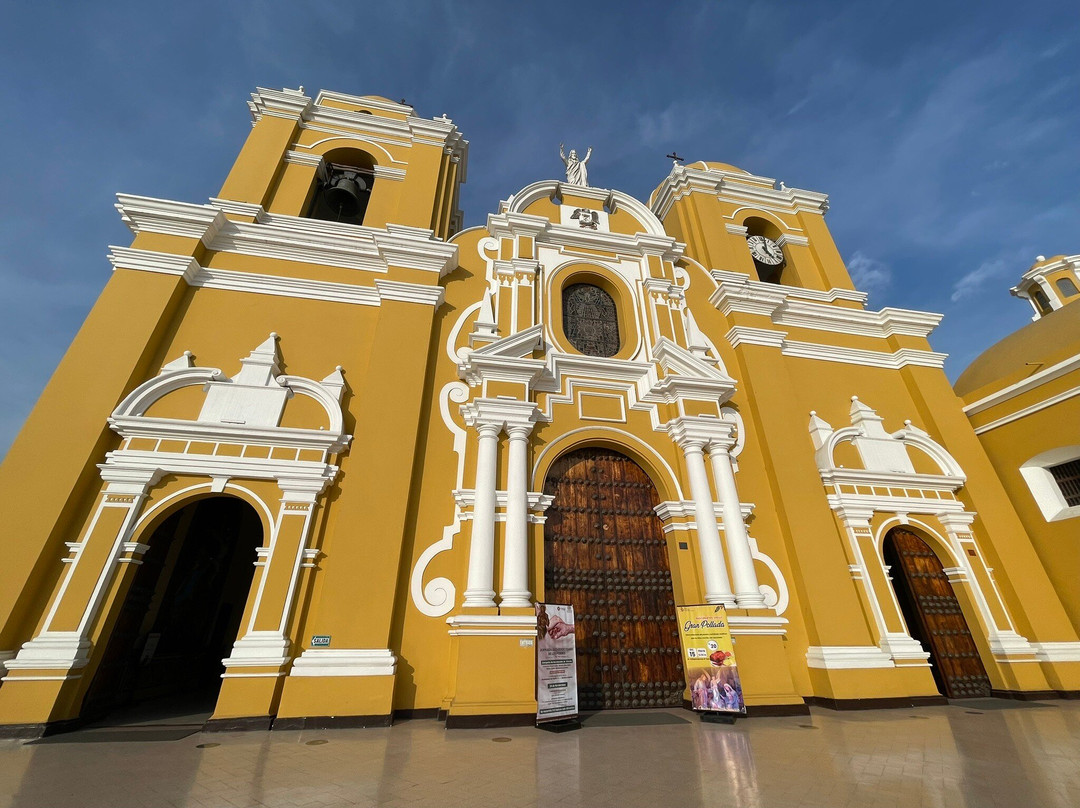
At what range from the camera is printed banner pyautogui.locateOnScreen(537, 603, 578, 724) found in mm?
5586

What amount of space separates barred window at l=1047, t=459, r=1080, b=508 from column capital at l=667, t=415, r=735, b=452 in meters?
6.55

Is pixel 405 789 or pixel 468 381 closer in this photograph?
pixel 405 789

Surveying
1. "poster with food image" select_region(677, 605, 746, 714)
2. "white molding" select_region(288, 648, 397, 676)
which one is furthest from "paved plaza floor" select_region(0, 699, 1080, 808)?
"white molding" select_region(288, 648, 397, 676)

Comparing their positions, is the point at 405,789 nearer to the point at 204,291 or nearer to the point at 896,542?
the point at 204,291

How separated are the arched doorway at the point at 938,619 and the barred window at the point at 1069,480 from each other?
269 centimetres

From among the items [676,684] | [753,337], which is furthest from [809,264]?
[676,684]

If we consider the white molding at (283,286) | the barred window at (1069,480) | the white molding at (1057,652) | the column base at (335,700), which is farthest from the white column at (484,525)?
the barred window at (1069,480)

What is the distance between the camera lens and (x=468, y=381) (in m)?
8.61

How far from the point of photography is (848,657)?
7.30m

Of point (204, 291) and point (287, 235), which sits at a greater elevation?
point (287, 235)

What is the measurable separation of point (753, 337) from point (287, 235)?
946 centimetres

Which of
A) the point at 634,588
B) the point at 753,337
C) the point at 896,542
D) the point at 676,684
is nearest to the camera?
the point at 676,684

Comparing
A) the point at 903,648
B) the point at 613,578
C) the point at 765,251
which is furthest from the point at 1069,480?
the point at 613,578

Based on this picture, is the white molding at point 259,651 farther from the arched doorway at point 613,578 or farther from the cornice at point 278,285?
the cornice at point 278,285
